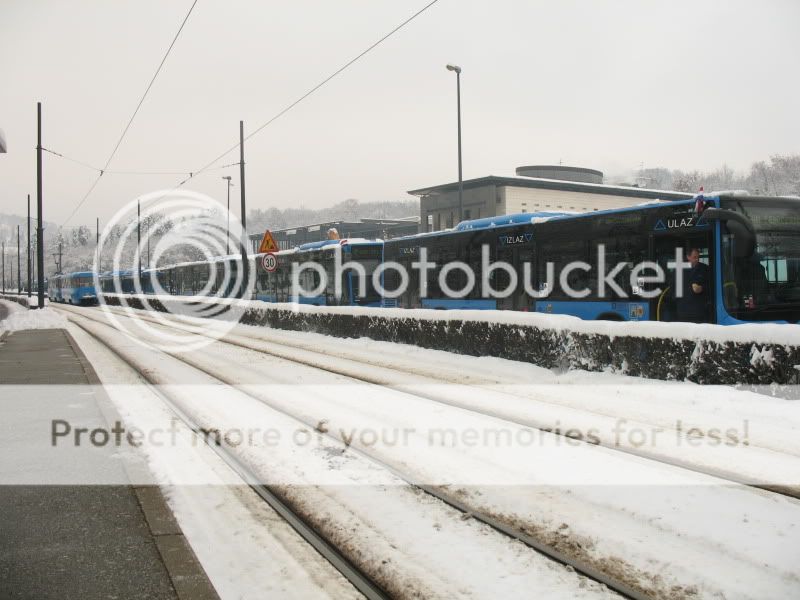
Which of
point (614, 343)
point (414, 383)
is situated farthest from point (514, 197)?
point (414, 383)

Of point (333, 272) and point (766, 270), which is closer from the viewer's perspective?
point (766, 270)

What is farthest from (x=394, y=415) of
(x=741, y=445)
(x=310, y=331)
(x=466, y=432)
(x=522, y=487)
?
(x=310, y=331)

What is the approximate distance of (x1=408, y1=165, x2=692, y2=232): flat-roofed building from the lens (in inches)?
2297

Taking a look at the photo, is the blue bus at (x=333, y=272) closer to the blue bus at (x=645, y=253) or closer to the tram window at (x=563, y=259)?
the blue bus at (x=645, y=253)

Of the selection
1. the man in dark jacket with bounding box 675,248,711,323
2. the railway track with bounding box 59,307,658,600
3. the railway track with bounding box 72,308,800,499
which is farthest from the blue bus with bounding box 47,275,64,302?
the railway track with bounding box 59,307,658,600

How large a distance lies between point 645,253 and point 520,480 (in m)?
9.47

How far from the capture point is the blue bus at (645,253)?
37.9 feet

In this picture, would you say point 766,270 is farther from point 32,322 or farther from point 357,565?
point 32,322

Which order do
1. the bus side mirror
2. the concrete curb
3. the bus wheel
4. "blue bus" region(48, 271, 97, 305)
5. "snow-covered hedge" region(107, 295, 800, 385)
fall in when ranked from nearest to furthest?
the concrete curb, "snow-covered hedge" region(107, 295, 800, 385), the bus side mirror, the bus wheel, "blue bus" region(48, 271, 97, 305)

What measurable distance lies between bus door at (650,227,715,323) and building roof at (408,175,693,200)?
4479 cm

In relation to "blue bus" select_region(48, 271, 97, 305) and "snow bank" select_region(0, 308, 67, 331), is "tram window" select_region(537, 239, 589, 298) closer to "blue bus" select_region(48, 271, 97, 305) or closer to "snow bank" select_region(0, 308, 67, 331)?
"snow bank" select_region(0, 308, 67, 331)

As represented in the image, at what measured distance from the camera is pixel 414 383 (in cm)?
1078

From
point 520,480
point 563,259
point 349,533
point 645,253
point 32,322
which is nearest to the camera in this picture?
point 349,533

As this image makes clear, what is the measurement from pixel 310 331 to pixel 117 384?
10968 mm
